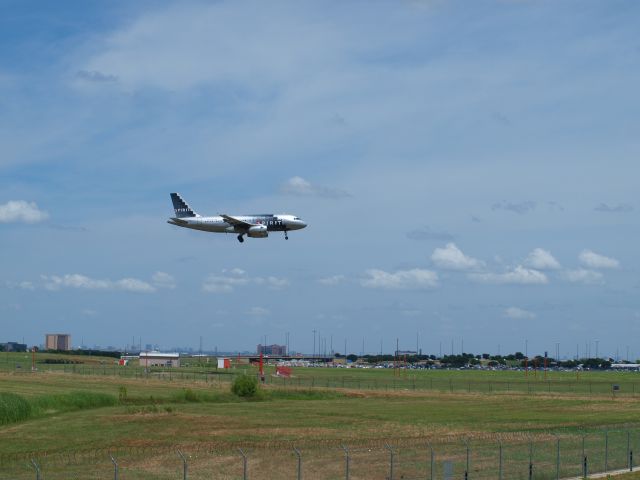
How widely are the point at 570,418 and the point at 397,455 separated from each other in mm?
32240

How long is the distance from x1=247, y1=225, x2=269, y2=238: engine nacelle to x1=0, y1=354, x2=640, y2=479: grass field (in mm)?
15297

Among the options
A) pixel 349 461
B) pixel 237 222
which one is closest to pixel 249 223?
pixel 237 222

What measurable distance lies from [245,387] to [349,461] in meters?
50.2

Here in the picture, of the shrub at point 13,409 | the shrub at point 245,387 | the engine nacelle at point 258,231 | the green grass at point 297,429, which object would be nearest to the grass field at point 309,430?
the green grass at point 297,429

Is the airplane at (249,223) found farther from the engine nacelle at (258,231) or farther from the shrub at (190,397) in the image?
the shrub at (190,397)

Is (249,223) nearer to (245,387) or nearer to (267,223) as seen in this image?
(267,223)

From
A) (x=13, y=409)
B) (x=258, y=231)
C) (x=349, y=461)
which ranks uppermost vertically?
(x=258, y=231)

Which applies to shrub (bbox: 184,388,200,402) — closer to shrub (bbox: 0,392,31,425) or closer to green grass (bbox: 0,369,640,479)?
green grass (bbox: 0,369,640,479)

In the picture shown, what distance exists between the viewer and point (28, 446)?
5128 centimetres

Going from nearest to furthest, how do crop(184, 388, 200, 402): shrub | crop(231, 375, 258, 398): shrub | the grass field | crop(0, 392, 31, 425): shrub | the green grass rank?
the grass field < the green grass < crop(0, 392, 31, 425): shrub < crop(184, 388, 200, 402): shrub < crop(231, 375, 258, 398): shrub

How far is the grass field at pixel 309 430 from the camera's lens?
42219mm

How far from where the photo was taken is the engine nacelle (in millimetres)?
81250

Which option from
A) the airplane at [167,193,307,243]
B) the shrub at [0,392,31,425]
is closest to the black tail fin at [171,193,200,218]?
the airplane at [167,193,307,243]

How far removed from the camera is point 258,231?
81.2 m
